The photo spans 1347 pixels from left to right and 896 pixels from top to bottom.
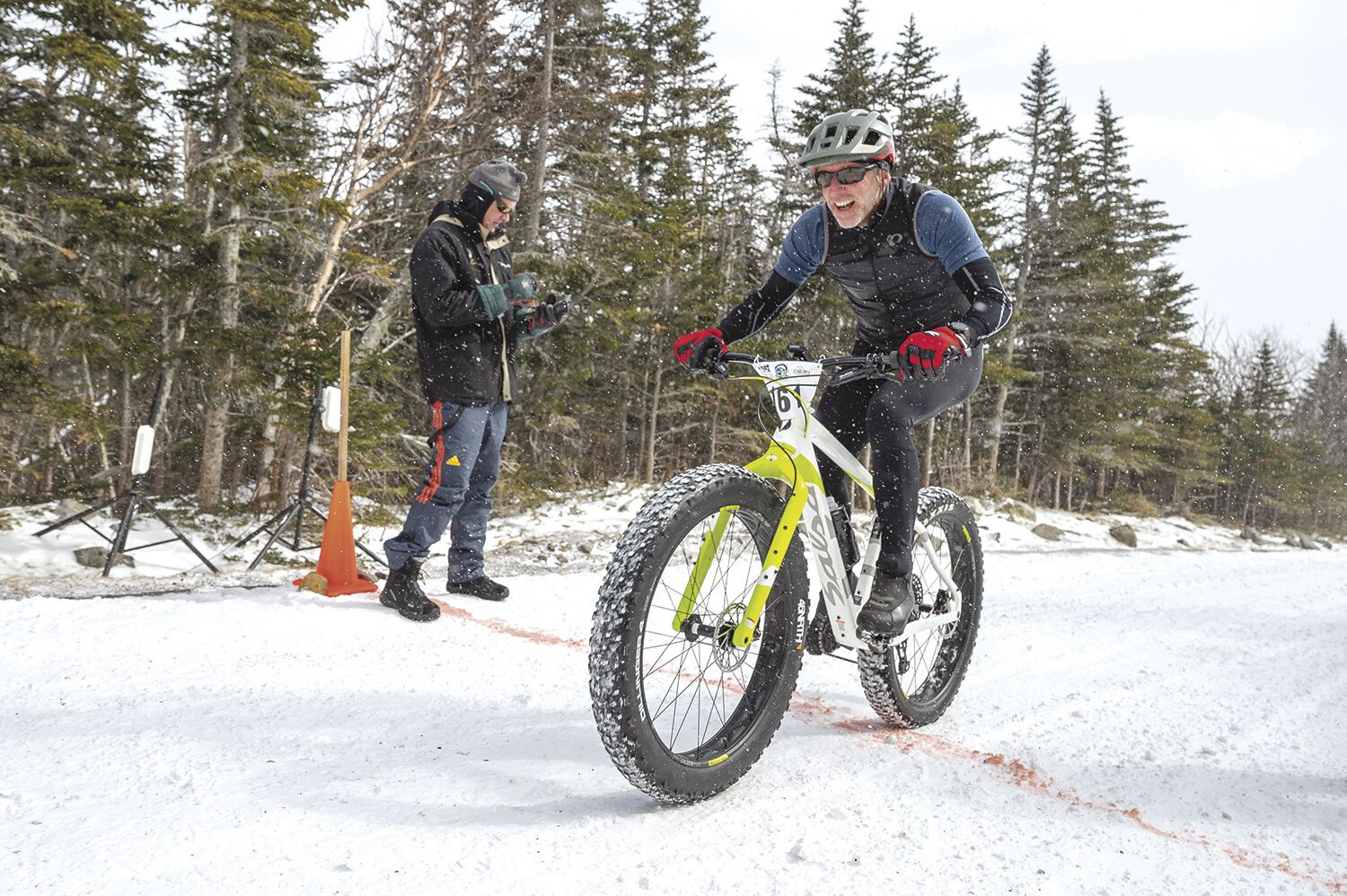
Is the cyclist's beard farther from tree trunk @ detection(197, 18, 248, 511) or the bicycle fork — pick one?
tree trunk @ detection(197, 18, 248, 511)

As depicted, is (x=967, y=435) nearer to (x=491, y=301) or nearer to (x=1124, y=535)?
(x=1124, y=535)

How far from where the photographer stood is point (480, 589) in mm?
4945

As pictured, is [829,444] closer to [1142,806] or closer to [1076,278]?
[1142,806]

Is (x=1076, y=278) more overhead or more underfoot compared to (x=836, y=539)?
more overhead

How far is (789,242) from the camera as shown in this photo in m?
3.35

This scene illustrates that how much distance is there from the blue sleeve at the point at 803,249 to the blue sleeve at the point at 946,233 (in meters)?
0.42

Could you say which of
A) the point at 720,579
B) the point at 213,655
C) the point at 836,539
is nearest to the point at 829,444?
the point at 836,539

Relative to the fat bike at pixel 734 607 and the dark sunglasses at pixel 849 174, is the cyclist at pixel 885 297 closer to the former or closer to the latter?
the dark sunglasses at pixel 849 174

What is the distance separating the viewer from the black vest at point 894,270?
3051 millimetres

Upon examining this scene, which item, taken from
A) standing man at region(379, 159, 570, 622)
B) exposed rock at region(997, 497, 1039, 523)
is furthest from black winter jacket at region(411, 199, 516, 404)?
exposed rock at region(997, 497, 1039, 523)

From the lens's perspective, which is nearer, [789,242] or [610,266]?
[789,242]

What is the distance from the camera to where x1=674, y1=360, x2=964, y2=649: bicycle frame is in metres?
2.48

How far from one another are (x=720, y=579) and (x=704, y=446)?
20400mm

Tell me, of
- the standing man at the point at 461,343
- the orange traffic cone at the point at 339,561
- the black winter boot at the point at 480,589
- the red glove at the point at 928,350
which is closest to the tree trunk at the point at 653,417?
the black winter boot at the point at 480,589
